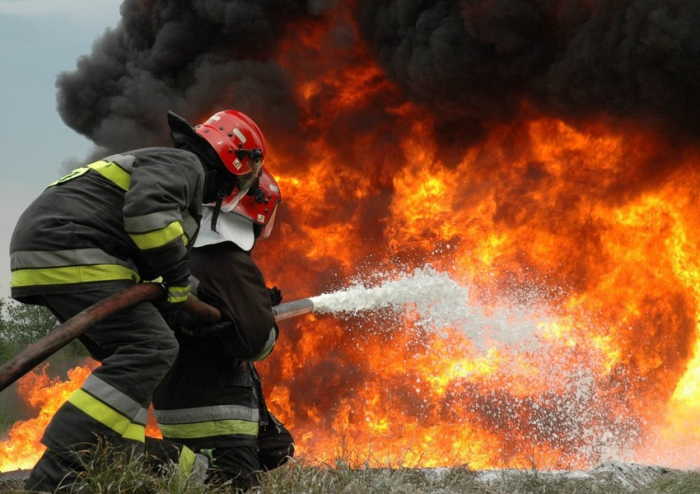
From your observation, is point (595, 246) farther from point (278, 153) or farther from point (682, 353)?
point (278, 153)

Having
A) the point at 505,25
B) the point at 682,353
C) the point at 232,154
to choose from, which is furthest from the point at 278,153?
the point at 232,154

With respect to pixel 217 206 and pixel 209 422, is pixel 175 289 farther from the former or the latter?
pixel 209 422

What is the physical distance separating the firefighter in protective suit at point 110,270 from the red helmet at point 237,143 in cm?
53

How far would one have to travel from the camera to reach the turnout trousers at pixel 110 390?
3.25m

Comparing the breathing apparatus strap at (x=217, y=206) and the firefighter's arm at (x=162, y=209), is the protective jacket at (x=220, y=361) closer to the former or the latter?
the breathing apparatus strap at (x=217, y=206)

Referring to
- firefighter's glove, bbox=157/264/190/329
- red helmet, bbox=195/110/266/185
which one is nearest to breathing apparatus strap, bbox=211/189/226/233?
red helmet, bbox=195/110/266/185

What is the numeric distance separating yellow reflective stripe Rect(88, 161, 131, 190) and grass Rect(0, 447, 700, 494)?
1.24 metres

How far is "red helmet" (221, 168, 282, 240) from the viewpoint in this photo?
4.42 metres

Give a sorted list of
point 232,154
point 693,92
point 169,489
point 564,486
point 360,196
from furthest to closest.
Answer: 1. point 360,196
2. point 693,92
3. point 564,486
4. point 232,154
5. point 169,489

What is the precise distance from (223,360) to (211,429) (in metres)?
0.39

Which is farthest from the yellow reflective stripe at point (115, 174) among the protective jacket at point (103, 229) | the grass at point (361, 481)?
the grass at point (361, 481)

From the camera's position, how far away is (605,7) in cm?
859

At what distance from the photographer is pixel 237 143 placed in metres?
4.27

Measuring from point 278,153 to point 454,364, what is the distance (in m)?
4.04
